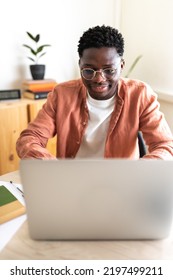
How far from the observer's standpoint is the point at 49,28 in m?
2.41

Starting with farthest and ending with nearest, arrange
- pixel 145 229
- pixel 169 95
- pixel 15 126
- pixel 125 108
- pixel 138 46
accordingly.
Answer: pixel 138 46, pixel 169 95, pixel 15 126, pixel 125 108, pixel 145 229

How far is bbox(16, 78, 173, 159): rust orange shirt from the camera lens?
1298mm

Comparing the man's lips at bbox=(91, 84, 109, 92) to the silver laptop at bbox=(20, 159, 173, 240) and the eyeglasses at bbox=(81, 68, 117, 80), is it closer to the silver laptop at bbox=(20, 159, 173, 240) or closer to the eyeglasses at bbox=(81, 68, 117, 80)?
the eyeglasses at bbox=(81, 68, 117, 80)

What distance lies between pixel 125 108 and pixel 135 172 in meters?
0.71

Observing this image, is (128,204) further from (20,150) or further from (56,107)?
(56,107)

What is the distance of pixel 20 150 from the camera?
46.1 inches

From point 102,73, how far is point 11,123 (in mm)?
1075

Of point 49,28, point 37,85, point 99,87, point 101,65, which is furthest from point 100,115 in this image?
point 49,28

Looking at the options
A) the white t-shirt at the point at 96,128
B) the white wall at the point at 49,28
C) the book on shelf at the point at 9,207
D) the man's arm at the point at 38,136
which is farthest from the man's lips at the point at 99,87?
the white wall at the point at 49,28

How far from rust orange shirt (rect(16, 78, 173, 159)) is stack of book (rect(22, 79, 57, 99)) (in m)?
0.82

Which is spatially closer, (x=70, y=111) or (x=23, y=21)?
(x=70, y=111)

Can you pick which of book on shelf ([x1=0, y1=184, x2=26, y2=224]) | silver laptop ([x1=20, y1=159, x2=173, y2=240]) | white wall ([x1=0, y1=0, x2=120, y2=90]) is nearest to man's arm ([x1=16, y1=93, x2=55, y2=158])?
book on shelf ([x1=0, y1=184, x2=26, y2=224])

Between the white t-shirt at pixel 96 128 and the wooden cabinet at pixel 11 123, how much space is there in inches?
33.4
